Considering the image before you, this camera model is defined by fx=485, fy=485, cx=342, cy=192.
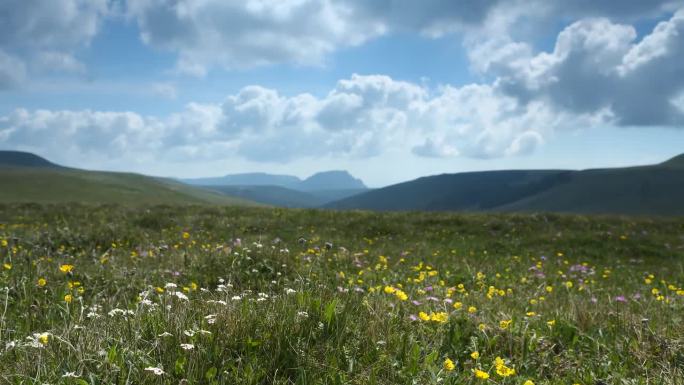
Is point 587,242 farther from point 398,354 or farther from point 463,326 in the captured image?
point 398,354

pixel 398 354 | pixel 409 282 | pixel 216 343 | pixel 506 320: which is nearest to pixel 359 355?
pixel 398 354

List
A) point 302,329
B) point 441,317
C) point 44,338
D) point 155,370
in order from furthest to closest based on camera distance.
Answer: point 441,317 → point 302,329 → point 44,338 → point 155,370

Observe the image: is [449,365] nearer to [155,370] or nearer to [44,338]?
[155,370]

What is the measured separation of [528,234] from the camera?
18891 millimetres

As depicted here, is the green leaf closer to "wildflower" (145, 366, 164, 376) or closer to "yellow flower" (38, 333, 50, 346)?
"wildflower" (145, 366, 164, 376)

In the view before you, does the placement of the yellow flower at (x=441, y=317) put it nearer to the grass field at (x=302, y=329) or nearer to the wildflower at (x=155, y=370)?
the grass field at (x=302, y=329)

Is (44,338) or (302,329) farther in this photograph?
(302,329)

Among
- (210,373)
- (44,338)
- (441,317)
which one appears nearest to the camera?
(210,373)

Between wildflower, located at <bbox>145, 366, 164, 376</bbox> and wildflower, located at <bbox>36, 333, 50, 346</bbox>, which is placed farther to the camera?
wildflower, located at <bbox>36, 333, 50, 346</bbox>

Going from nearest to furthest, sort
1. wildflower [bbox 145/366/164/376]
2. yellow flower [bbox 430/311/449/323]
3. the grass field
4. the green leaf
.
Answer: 1. wildflower [bbox 145/366/164/376]
2. the green leaf
3. the grass field
4. yellow flower [bbox 430/311/449/323]

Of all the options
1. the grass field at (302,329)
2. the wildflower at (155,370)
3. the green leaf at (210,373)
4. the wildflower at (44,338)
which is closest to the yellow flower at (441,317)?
the grass field at (302,329)

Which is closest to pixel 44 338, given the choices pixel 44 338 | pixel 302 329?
pixel 44 338

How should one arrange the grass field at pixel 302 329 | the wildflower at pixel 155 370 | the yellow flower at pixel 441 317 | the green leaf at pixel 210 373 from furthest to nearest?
the yellow flower at pixel 441 317 → the grass field at pixel 302 329 → the green leaf at pixel 210 373 → the wildflower at pixel 155 370

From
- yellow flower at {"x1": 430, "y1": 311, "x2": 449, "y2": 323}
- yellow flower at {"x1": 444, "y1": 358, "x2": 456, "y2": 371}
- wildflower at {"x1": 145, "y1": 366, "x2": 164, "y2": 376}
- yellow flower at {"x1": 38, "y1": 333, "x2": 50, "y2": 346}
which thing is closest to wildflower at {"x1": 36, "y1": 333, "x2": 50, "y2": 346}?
yellow flower at {"x1": 38, "y1": 333, "x2": 50, "y2": 346}
